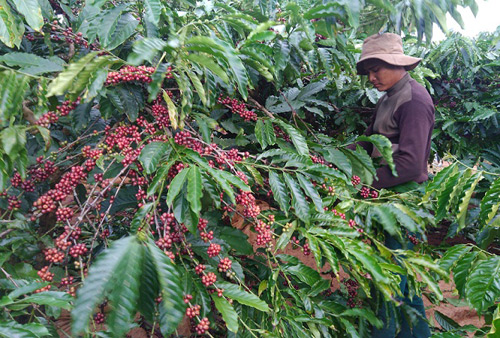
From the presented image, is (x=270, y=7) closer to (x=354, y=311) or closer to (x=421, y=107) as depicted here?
(x=421, y=107)

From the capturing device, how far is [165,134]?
103cm

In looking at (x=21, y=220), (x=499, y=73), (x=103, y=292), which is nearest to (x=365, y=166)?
(x=103, y=292)

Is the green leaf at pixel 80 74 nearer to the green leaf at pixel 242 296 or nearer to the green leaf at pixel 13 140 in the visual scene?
the green leaf at pixel 13 140

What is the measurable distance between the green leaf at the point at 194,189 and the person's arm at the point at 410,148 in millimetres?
1108

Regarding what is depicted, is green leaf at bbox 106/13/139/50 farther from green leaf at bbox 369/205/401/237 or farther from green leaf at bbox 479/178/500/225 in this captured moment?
green leaf at bbox 479/178/500/225

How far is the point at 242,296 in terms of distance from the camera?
910 millimetres

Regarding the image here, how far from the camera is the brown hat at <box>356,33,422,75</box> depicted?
68.0 inches

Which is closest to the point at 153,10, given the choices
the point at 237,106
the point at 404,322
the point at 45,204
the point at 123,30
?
the point at 123,30

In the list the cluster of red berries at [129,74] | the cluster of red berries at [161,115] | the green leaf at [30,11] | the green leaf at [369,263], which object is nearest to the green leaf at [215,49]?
the cluster of red berries at [129,74]

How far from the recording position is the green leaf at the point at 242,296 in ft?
2.87

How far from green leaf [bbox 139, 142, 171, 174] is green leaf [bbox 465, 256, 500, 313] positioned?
93 cm

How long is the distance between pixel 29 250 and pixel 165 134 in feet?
1.99

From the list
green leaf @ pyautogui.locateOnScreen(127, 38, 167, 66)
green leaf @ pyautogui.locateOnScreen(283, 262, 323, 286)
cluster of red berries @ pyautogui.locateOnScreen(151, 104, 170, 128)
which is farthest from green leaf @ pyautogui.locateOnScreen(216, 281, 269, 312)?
green leaf @ pyautogui.locateOnScreen(127, 38, 167, 66)

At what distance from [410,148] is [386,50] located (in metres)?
0.57
